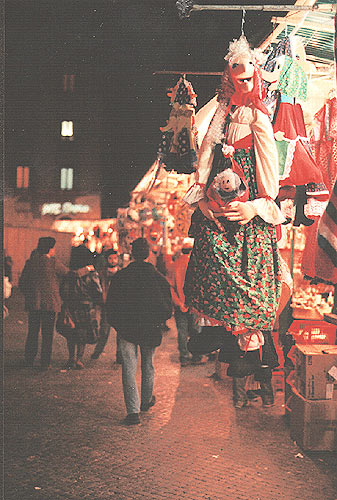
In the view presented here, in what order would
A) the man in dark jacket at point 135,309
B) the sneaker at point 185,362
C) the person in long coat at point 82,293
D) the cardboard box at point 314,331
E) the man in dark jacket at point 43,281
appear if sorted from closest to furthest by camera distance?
the cardboard box at point 314,331 → the man in dark jacket at point 135,309 → the person in long coat at point 82,293 → the man in dark jacket at point 43,281 → the sneaker at point 185,362

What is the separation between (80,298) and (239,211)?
568 centimetres

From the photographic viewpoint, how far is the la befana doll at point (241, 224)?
2979 millimetres

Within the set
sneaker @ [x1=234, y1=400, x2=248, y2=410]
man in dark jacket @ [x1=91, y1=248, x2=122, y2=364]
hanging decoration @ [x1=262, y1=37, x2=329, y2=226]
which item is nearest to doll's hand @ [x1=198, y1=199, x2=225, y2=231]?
hanging decoration @ [x1=262, y1=37, x2=329, y2=226]

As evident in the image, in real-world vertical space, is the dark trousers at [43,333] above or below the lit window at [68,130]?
below

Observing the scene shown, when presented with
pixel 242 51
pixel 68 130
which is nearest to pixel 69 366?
pixel 242 51

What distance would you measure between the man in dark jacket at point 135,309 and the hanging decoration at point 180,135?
2293mm

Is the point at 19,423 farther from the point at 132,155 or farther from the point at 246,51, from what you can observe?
the point at 132,155

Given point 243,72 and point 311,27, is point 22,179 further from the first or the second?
point 243,72

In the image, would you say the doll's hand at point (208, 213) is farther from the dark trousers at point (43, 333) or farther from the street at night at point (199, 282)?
the dark trousers at point (43, 333)

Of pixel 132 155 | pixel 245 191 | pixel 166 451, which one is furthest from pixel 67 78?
pixel 245 191

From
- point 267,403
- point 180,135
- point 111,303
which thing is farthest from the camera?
point 267,403

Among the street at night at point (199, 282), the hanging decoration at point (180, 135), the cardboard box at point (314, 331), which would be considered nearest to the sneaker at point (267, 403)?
the street at night at point (199, 282)

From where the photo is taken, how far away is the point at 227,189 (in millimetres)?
2957

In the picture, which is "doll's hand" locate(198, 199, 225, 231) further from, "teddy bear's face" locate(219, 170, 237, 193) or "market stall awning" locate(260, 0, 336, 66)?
"market stall awning" locate(260, 0, 336, 66)
